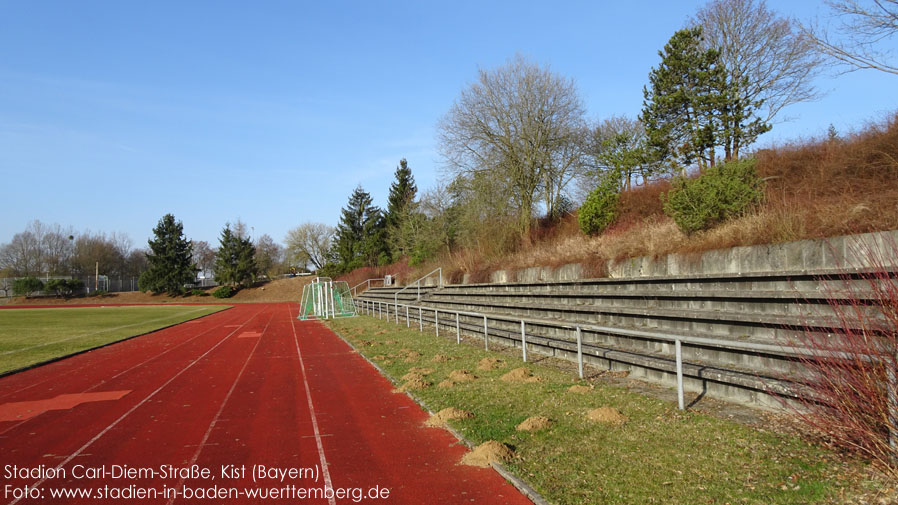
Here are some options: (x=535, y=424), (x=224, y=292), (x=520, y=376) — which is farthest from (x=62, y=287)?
(x=535, y=424)

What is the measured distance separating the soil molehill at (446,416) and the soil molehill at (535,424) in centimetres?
86

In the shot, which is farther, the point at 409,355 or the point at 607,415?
the point at 409,355

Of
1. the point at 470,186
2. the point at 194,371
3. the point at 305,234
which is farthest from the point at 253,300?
the point at 194,371

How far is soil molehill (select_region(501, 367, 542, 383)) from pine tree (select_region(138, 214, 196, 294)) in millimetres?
69247

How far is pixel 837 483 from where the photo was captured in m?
3.77

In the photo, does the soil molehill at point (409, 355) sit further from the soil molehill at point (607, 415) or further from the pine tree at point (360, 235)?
the pine tree at point (360, 235)

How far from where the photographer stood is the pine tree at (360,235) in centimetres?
6131

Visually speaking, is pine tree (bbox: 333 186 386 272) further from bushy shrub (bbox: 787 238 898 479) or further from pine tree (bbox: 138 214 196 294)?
bushy shrub (bbox: 787 238 898 479)

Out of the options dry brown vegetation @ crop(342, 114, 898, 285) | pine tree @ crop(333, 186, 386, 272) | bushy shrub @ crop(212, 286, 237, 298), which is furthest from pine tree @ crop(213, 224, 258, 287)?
dry brown vegetation @ crop(342, 114, 898, 285)

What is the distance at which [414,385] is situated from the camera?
8969 millimetres

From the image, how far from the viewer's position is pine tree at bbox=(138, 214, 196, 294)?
6781 cm

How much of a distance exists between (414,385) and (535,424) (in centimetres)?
334

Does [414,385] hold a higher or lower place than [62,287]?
lower

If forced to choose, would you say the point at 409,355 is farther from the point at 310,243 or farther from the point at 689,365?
the point at 310,243
